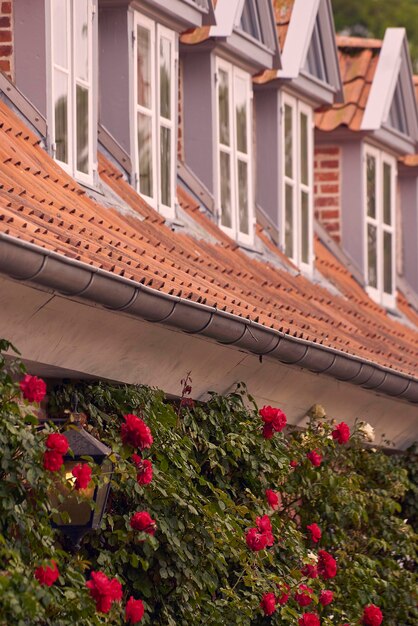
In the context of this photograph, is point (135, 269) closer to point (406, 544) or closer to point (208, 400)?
point (208, 400)

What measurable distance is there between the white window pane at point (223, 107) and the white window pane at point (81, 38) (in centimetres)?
257

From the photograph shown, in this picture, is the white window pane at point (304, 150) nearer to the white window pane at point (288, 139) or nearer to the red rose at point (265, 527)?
the white window pane at point (288, 139)

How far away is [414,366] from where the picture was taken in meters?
13.4

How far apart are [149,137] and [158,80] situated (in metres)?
0.43

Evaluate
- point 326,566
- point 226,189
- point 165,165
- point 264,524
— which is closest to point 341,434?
point 326,566

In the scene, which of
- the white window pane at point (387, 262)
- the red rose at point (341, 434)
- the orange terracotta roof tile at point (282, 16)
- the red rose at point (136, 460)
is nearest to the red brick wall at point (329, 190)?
the white window pane at point (387, 262)

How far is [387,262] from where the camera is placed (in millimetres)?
17516

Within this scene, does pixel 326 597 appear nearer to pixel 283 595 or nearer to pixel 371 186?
pixel 283 595

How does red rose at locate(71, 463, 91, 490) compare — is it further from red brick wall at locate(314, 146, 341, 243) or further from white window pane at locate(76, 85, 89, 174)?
red brick wall at locate(314, 146, 341, 243)

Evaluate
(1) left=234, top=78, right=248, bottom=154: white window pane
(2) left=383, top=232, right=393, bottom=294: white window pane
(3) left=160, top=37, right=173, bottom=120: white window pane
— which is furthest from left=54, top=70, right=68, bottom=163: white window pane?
(2) left=383, top=232, right=393, bottom=294: white window pane

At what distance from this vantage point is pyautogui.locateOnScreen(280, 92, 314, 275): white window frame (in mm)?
15320

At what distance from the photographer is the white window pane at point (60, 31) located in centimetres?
1120

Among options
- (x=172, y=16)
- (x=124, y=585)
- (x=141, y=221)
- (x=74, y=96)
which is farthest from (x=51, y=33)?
(x=124, y=585)

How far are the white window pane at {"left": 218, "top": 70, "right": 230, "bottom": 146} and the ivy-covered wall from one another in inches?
127
